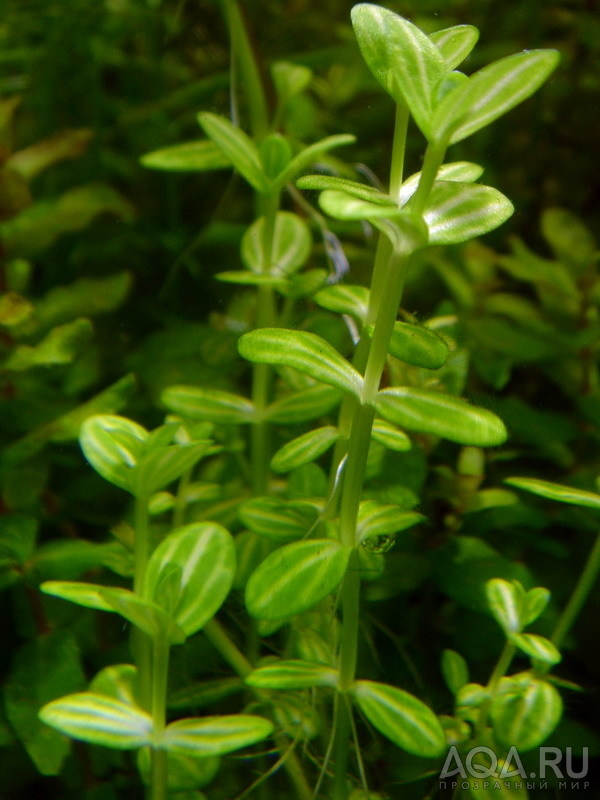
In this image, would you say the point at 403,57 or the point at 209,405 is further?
the point at 209,405

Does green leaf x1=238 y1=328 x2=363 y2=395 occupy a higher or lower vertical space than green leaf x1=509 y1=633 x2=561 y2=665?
higher

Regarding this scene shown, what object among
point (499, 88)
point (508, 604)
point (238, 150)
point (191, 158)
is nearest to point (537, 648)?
point (508, 604)

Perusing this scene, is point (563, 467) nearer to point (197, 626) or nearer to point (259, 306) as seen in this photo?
point (259, 306)

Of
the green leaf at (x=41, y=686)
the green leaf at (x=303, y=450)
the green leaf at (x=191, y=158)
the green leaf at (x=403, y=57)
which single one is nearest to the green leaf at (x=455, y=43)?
the green leaf at (x=403, y=57)

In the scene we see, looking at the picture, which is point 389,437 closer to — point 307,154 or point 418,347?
point 418,347

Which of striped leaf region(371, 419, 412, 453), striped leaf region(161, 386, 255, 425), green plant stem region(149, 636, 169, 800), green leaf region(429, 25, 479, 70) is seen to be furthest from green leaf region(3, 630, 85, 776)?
green leaf region(429, 25, 479, 70)

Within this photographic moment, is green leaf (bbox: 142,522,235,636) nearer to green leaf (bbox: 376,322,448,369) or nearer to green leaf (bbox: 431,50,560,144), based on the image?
green leaf (bbox: 376,322,448,369)

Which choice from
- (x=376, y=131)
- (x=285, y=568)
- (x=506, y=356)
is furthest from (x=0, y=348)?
(x=376, y=131)
